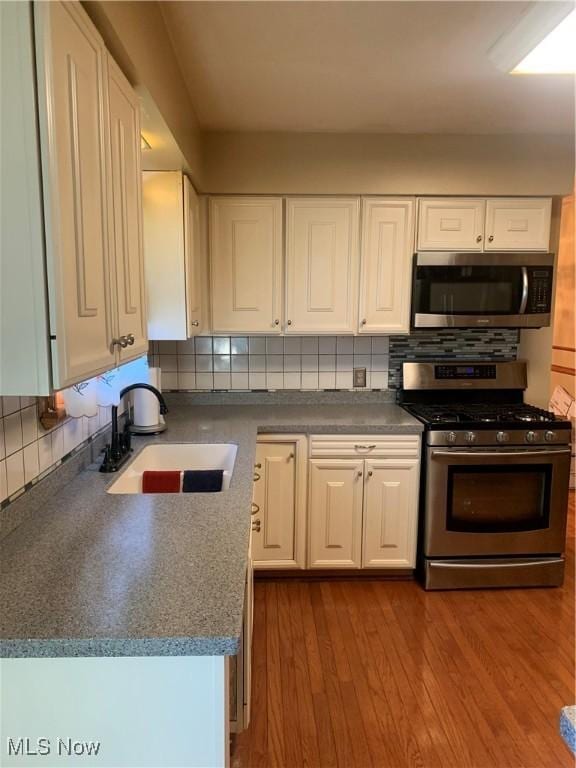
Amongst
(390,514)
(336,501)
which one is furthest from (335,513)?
(390,514)

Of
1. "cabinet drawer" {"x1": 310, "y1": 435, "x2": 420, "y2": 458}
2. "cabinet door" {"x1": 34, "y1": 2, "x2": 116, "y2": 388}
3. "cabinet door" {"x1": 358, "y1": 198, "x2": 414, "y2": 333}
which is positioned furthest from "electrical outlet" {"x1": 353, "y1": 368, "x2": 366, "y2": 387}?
"cabinet door" {"x1": 34, "y1": 2, "x2": 116, "y2": 388}

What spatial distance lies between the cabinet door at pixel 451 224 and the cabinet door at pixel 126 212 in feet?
5.74

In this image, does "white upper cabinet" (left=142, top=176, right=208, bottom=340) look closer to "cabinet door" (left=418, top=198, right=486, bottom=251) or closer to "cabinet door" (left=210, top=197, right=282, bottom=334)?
"cabinet door" (left=210, top=197, right=282, bottom=334)

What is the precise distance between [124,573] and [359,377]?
218 centimetres

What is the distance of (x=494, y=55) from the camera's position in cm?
175

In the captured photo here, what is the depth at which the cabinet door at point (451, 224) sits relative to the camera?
2.67 metres

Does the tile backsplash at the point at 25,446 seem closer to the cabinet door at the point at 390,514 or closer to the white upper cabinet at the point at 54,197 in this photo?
the white upper cabinet at the point at 54,197

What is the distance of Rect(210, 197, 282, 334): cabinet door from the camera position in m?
2.65

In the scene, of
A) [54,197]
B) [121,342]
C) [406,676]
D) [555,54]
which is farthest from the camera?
[406,676]

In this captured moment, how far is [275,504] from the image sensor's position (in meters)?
2.61

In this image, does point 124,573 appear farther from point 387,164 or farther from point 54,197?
point 387,164

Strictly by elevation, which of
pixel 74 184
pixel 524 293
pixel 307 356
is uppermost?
pixel 74 184

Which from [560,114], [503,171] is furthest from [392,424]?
[560,114]

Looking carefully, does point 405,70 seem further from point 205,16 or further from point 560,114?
point 560,114
